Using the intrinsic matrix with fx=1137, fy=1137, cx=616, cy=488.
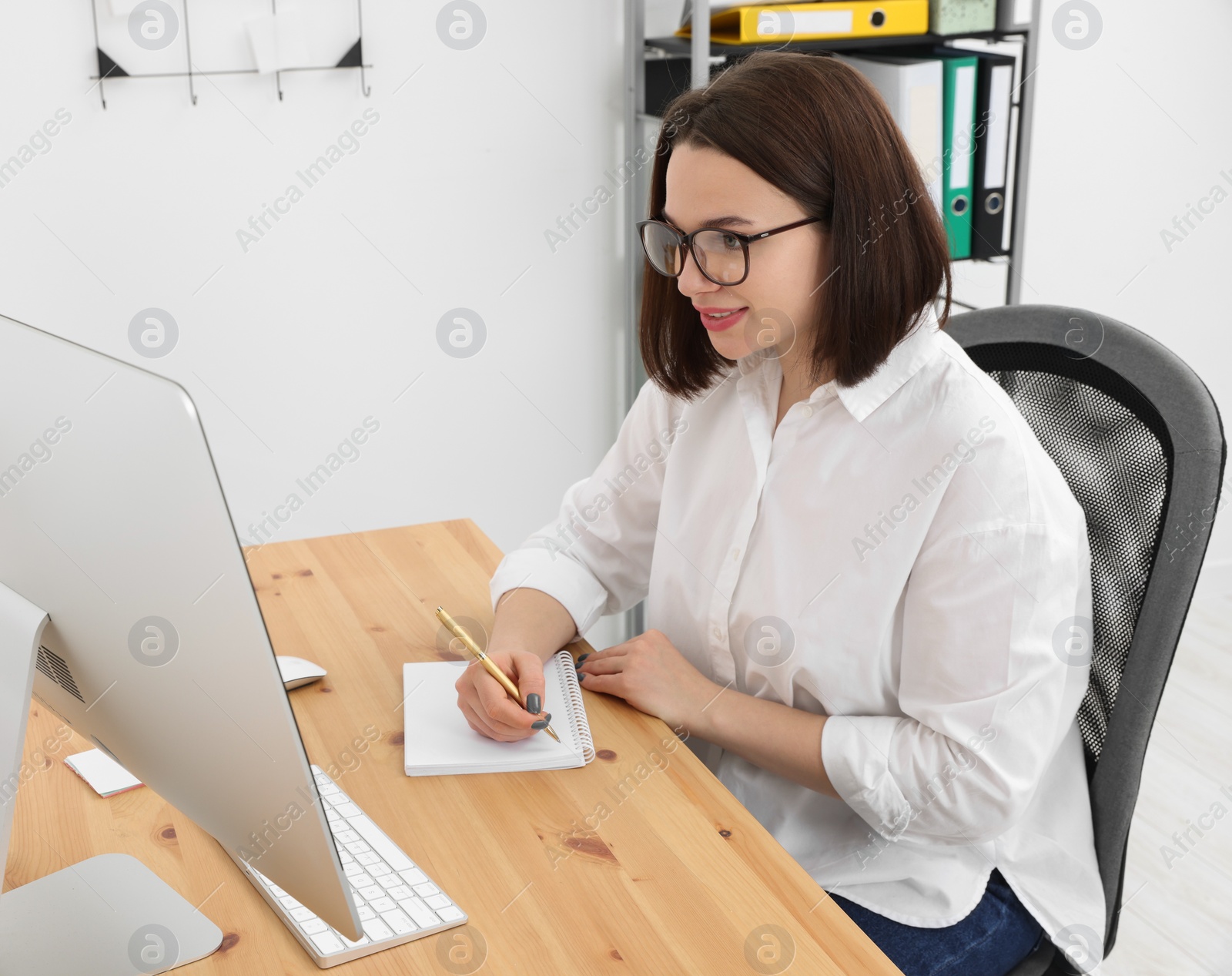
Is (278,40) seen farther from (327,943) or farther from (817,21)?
(327,943)

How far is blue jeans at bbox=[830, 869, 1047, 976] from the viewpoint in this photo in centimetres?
102

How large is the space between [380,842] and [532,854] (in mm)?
124

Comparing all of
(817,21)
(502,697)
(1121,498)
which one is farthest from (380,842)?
(817,21)

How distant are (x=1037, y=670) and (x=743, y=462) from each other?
0.37 metres

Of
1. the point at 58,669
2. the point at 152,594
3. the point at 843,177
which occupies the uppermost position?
the point at 843,177

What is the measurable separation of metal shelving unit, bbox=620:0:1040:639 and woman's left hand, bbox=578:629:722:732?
1.16 metres

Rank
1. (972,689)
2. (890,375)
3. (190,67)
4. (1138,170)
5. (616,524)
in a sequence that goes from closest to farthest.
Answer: (972,689) → (890,375) → (616,524) → (190,67) → (1138,170)

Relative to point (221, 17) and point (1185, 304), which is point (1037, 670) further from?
point (1185, 304)

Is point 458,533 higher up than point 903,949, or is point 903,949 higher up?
point 458,533

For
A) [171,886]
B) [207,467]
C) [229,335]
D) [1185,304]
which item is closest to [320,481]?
[229,335]

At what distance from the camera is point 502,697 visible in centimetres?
104

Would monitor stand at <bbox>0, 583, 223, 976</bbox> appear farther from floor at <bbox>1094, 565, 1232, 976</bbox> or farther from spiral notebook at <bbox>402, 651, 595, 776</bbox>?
floor at <bbox>1094, 565, 1232, 976</bbox>

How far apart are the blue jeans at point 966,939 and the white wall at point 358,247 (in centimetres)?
151

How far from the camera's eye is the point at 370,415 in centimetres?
228
